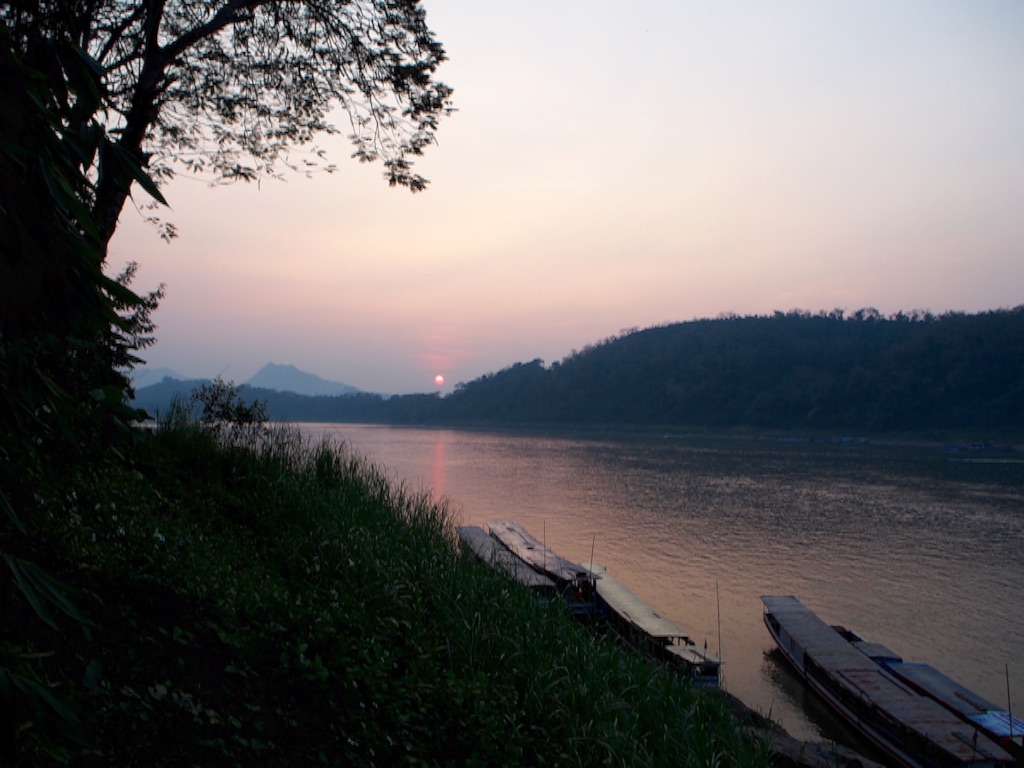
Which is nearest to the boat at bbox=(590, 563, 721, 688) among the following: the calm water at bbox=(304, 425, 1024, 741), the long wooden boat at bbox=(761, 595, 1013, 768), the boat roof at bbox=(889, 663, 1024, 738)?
the calm water at bbox=(304, 425, 1024, 741)

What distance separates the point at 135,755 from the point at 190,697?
57 centimetres

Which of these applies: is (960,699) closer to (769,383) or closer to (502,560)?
(502,560)

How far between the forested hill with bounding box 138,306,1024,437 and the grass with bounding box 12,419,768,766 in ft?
347

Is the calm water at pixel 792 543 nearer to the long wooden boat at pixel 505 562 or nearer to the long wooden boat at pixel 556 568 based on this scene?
the long wooden boat at pixel 556 568

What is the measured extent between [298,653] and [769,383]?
429 ft

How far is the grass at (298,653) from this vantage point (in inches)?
153

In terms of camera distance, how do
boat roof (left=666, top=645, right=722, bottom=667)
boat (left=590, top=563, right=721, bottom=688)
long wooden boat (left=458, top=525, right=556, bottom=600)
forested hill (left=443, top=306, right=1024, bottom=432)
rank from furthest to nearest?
forested hill (left=443, top=306, right=1024, bottom=432) < boat roof (left=666, top=645, right=722, bottom=667) < boat (left=590, top=563, right=721, bottom=688) < long wooden boat (left=458, top=525, right=556, bottom=600)

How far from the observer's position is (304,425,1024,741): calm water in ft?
64.6

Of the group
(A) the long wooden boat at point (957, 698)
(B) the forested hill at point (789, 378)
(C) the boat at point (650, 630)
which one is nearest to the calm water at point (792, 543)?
(C) the boat at point (650, 630)

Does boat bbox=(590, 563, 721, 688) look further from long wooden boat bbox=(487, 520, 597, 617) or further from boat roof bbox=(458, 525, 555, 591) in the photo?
boat roof bbox=(458, 525, 555, 591)

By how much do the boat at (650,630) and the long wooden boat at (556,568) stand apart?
51 centimetres

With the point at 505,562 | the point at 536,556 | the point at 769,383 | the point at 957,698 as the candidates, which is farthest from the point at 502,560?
the point at 769,383

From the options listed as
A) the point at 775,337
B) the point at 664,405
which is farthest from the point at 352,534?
the point at 775,337

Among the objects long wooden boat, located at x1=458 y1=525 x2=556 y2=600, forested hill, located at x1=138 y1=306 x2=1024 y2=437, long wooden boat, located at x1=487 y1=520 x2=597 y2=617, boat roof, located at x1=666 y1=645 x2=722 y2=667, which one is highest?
forested hill, located at x1=138 y1=306 x2=1024 y2=437
